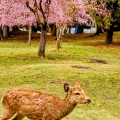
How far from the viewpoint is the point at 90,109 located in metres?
13.5

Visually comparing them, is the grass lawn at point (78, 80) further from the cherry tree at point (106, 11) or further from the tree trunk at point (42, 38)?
the cherry tree at point (106, 11)

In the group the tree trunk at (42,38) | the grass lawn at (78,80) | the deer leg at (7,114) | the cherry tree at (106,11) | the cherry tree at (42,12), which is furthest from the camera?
the cherry tree at (106,11)

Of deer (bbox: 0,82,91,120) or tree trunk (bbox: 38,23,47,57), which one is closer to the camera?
deer (bbox: 0,82,91,120)

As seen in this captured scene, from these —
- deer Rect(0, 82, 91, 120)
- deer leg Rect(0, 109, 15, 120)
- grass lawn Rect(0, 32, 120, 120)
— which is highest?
deer Rect(0, 82, 91, 120)

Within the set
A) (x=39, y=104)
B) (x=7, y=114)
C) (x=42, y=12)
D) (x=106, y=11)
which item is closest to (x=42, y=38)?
(x=42, y=12)

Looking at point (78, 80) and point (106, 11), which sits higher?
point (106, 11)

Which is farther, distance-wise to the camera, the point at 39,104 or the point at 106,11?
the point at 106,11

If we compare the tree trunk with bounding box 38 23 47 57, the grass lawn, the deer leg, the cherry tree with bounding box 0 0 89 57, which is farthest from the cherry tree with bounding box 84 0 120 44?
the deer leg

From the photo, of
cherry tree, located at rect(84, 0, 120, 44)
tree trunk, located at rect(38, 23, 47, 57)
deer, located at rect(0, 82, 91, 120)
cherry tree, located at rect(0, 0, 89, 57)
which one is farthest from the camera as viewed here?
cherry tree, located at rect(84, 0, 120, 44)

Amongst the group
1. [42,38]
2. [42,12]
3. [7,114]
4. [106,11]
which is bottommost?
[42,38]

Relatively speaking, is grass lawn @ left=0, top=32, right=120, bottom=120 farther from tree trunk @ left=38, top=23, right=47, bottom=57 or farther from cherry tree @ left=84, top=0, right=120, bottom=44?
cherry tree @ left=84, top=0, right=120, bottom=44

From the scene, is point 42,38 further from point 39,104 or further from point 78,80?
point 39,104

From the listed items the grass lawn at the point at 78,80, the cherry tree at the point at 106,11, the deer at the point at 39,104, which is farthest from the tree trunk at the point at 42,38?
the deer at the point at 39,104

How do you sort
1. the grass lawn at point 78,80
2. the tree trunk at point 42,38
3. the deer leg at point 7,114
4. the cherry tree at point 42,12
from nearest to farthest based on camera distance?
1. the deer leg at point 7,114
2. the grass lawn at point 78,80
3. the cherry tree at point 42,12
4. the tree trunk at point 42,38
